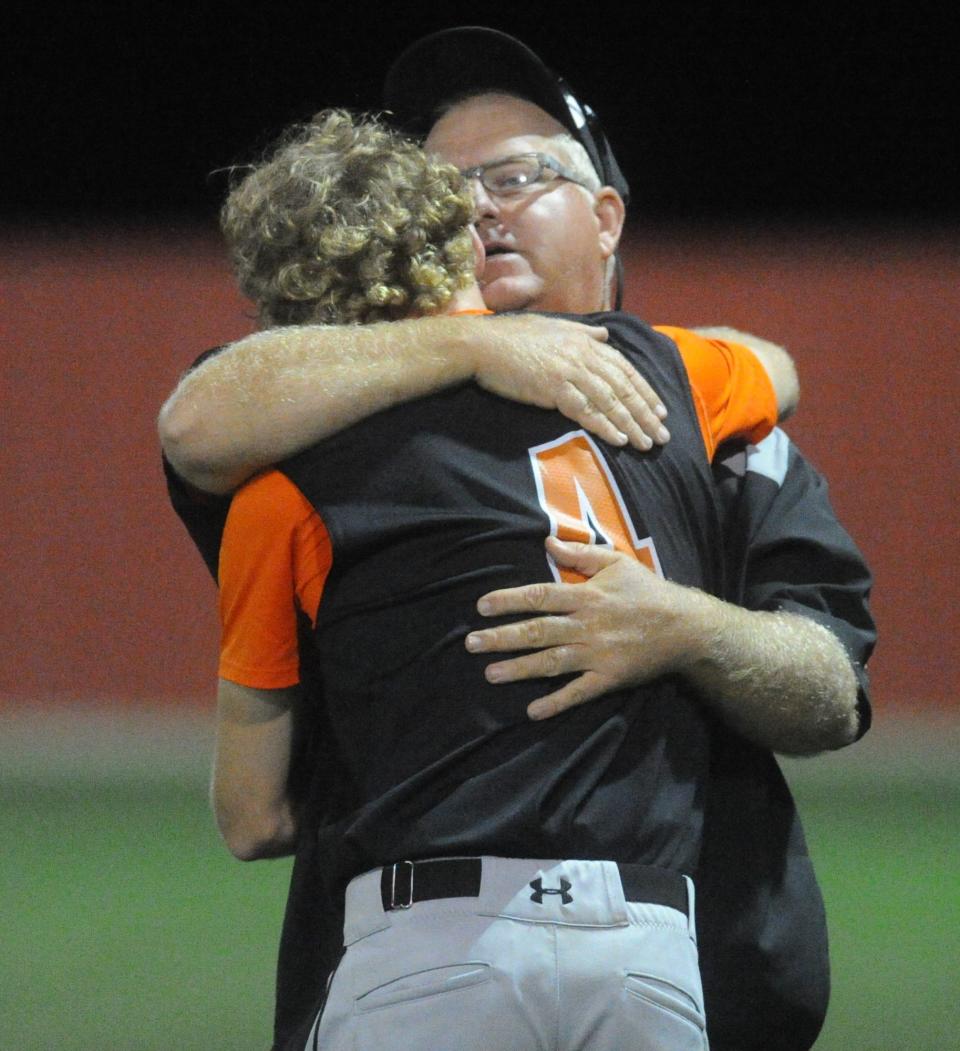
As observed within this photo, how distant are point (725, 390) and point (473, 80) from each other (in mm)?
1117

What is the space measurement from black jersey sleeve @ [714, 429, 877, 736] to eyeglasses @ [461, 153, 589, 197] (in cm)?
87

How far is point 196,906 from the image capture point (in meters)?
4.95

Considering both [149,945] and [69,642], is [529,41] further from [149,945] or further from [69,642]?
[149,945]

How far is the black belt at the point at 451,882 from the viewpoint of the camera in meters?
1.62

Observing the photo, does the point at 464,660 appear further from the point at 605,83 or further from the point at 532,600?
the point at 605,83

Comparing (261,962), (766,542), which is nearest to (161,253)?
(261,962)

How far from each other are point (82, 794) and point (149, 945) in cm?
288

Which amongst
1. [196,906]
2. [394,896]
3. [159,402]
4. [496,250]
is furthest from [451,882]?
[159,402]

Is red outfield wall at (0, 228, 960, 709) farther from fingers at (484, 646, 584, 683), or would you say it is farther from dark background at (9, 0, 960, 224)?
fingers at (484, 646, 584, 683)

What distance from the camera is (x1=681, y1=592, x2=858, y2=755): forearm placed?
1.82 metres

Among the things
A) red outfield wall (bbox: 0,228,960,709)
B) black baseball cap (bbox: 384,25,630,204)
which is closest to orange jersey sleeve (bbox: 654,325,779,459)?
black baseball cap (bbox: 384,25,630,204)

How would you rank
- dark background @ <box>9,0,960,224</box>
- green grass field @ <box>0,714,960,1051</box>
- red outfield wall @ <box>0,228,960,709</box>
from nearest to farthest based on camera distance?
green grass field @ <box>0,714,960,1051</box> → red outfield wall @ <box>0,228,960,709</box> → dark background @ <box>9,0,960,224</box>

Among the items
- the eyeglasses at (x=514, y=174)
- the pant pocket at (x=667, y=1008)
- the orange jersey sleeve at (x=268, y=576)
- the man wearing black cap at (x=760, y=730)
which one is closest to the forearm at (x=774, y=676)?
the man wearing black cap at (x=760, y=730)

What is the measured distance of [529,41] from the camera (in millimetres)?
10680
